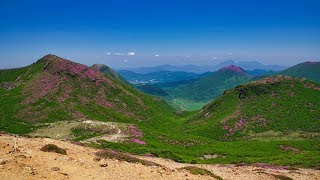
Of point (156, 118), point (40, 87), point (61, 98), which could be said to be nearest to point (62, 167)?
point (61, 98)

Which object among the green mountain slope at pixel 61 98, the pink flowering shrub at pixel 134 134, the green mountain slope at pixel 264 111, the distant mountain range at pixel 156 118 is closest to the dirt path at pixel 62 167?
the distant mountain range at pixel 156 118

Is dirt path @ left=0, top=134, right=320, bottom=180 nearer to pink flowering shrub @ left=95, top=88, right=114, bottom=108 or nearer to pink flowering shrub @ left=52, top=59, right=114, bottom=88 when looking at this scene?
pink flowering shrub @ left=95, top=88, right=114, bottom=108

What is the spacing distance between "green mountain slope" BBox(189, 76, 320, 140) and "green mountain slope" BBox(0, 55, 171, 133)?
26215 millimetres

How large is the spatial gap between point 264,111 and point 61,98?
78.3 meters

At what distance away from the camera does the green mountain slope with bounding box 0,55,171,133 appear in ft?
334

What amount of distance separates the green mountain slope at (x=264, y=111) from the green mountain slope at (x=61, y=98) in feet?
86.0

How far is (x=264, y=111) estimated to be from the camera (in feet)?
374

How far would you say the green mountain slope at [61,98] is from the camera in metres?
102

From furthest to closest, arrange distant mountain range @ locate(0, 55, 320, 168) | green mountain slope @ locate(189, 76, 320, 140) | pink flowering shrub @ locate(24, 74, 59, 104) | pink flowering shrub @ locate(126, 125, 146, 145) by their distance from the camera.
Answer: pink flowering shrub @ locate(24, 74, 59, 104)
green mountain slope @ locate(189, 76, 320, 140)
distant mountain range @ locate(0, 55, 320, 168)
pink flowering shrub @ locate(126, 125, 146, 145)

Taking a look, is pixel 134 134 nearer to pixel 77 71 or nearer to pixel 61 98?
pixel 61 98

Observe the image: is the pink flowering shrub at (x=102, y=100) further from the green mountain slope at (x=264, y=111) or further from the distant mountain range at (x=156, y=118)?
the green mountain slope at (x=264, y=111)

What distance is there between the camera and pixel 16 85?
134125 millimetres

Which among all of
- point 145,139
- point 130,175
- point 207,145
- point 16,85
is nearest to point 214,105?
point 207,145

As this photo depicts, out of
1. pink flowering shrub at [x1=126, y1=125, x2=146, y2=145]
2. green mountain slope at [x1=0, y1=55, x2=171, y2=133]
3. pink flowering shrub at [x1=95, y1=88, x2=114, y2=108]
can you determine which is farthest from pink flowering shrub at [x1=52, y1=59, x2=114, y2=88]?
pink flowering shrub at [x1=126, y1=125, x2=146, y2=145]
